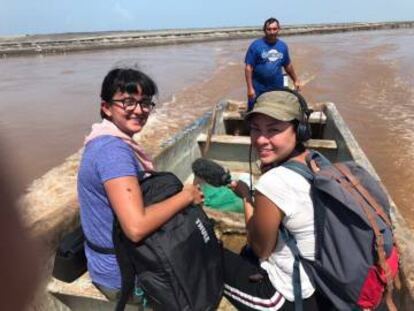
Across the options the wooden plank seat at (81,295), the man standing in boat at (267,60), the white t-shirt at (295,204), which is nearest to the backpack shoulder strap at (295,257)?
the white t-shirt at (295,204)

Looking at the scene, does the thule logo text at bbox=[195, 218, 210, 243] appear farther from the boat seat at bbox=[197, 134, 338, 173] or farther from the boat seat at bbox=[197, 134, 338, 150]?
the boat seat at bbox=[197, 134, 338, 173]

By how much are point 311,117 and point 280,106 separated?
196 inches

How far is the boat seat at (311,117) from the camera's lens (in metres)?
6.89

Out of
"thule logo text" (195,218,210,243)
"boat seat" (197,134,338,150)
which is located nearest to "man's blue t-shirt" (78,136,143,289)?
"thule logo text" (195,218,210,243)

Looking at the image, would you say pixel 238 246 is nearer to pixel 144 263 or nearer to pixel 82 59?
pixel 144 263

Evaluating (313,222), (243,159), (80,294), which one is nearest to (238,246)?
(80,294)

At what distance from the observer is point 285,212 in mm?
1965

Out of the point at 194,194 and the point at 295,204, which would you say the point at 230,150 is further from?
the point at 295,204

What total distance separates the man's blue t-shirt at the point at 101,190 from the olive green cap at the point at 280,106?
2.24 feet

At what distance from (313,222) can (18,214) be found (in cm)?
158

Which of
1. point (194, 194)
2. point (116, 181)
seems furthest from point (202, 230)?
point (116, 181)

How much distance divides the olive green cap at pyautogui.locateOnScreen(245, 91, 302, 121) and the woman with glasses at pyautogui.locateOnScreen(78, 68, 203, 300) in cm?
55

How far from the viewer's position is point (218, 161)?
596 centimetres

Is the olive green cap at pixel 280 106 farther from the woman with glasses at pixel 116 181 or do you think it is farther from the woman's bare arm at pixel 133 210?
the woman's bare arm at pixel 133 210
